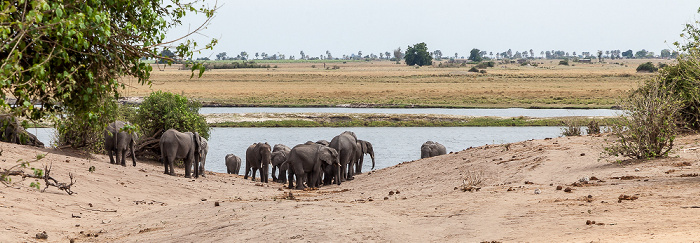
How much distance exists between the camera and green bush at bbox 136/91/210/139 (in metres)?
25.2

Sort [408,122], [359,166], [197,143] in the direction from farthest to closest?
1. [408,122]
2. [359,166]
3. [197,143]

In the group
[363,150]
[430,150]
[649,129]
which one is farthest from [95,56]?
[430,150]

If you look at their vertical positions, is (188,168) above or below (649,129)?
below

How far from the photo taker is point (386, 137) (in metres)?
41.5

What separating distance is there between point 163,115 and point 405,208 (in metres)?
14.7

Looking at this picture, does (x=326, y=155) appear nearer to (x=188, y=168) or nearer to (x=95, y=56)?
(x=188, y=168)

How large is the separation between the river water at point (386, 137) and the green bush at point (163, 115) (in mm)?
5377

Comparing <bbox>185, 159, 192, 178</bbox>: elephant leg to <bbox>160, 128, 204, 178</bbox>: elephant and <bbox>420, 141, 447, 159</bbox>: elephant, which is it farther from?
<bbox>420, 141, 447, 159</bbox>: elephant

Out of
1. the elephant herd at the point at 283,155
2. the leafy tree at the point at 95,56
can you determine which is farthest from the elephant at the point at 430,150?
the leafy tree at the point at 95,56

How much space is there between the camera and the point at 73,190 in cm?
1525

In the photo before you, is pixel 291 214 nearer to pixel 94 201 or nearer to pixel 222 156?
pixel 94 201

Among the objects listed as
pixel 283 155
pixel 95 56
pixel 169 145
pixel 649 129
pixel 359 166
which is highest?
pixel 95 56

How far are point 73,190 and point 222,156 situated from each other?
18157 millimetres

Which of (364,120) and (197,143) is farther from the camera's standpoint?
(364,120)
